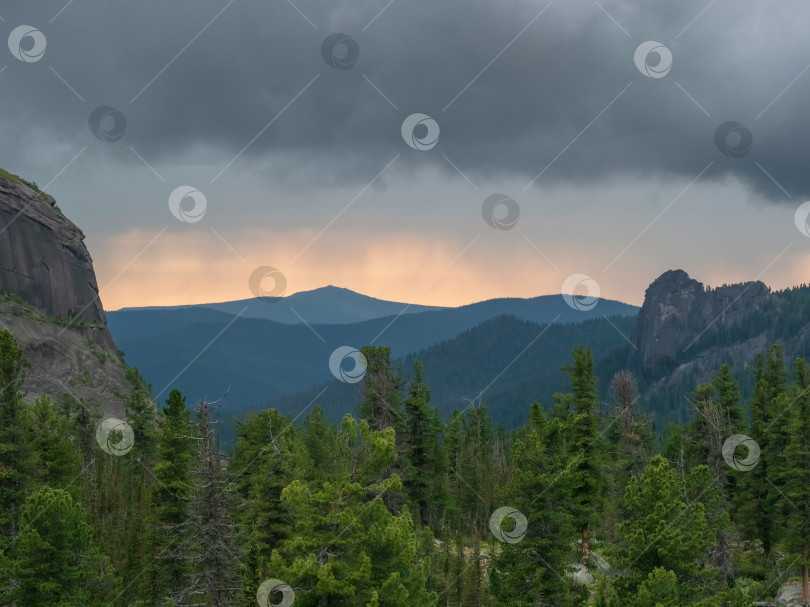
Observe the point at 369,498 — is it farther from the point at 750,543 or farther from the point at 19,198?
the point at 19,198

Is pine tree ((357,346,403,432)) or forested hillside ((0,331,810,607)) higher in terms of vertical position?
pine tree ((357,346,403,432))

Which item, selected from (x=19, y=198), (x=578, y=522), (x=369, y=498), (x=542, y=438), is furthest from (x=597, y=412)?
(x=19, y=198)

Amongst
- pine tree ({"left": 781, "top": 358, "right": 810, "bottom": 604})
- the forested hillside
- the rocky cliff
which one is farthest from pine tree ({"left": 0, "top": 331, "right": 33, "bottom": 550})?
the rocky cliff

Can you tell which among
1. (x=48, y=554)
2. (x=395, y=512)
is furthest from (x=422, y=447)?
(x=48, y=554)

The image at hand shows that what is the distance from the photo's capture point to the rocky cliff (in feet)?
429

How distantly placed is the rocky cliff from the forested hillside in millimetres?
76138

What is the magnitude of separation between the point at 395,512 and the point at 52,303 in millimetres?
139174

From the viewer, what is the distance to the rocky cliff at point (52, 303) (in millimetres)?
130875

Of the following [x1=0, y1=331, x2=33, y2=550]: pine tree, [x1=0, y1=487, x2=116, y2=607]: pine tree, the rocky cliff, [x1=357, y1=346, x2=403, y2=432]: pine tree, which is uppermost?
the rocky cliff

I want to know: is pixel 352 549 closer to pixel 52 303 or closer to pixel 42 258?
pixel 52 303

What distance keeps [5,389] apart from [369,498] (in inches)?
683

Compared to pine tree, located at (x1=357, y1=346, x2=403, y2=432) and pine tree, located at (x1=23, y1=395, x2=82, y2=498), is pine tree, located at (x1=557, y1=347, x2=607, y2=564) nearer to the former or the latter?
pine tree, located at (x1=357, y1=346, x2=403, y2=432)

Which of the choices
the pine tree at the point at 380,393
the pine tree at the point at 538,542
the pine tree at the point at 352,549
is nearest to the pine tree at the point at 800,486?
the pine tree at the point at 538,542

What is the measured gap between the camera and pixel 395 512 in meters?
39.6
